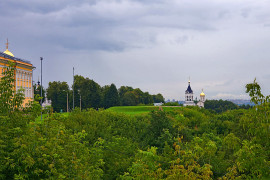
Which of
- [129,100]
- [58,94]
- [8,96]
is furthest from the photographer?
[129,100]

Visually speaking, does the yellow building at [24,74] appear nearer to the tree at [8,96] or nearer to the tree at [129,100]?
the tree at [129,100]

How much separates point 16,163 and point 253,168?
7853 mm

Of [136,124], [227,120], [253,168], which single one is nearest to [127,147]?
[136,124]

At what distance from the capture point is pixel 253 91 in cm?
1037

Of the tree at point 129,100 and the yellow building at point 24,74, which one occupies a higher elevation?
the yellow building at point 24,74

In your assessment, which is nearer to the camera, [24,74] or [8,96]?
[8,96]

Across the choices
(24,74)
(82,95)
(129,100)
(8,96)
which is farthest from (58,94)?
(8,96)

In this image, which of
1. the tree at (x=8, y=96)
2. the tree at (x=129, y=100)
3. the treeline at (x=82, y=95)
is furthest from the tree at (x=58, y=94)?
the tree at (x=8, y=96)

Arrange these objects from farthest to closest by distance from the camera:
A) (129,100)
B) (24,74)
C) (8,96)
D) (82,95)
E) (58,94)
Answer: (129,100) < (58,94) < (82,95) < (24,74) < (8,96)

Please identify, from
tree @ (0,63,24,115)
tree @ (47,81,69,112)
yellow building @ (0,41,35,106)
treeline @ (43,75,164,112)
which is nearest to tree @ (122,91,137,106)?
treeline @ (43,75,164,112)

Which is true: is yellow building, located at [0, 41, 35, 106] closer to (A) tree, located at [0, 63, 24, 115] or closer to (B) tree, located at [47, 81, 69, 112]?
(B) tree, located at [47, 81, 69, 112]

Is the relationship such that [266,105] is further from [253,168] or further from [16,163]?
[16,163]

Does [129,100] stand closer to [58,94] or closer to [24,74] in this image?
[58,94]

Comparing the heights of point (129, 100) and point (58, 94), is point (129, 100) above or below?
below
